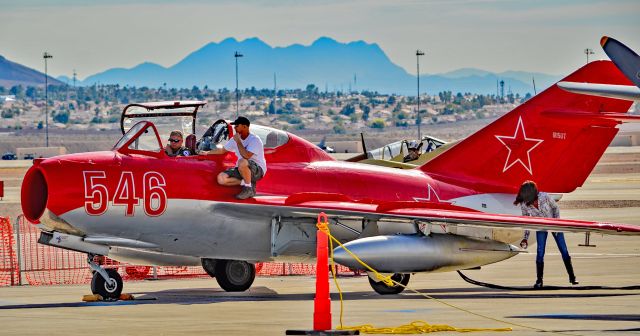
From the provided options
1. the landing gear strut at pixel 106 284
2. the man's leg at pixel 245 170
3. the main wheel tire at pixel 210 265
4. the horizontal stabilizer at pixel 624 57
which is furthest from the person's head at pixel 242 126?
the horizontal stabilizer at pixel 624 57

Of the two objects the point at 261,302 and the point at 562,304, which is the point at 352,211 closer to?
the point at 261,302

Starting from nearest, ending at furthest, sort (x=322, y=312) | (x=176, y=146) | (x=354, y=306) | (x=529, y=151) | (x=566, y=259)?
(x=322, y=312), (x=354, y=306), (x=176, y=146), (x=566, y=259), (x=529, y=151)

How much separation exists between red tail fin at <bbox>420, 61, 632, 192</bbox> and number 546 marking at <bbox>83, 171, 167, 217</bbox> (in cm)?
492

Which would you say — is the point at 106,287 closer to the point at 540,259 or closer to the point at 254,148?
the point at 254,148

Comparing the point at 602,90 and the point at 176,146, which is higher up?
the point at 602,90

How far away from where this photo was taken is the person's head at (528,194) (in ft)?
69.6

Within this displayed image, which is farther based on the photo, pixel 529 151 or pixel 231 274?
pixel 529 151

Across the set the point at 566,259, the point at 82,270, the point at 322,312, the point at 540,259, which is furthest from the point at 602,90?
the point at 82,270

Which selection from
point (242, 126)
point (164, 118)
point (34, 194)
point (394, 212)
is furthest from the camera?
point (164, 118)

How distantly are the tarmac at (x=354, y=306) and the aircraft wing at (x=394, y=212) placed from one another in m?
0.99

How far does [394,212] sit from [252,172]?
2.15m

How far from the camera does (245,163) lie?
65.0 feet

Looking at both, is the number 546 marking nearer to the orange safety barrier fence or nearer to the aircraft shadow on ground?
the aircraft shadow on ground

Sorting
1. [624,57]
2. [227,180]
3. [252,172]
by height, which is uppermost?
[624,57]
